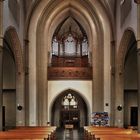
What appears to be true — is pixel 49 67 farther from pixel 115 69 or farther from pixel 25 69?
pixel 115 69

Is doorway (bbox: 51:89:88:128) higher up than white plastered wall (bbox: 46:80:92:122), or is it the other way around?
white plastered wall (bbox: 46:80:92:122)

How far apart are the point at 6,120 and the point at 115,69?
1056 centimetres

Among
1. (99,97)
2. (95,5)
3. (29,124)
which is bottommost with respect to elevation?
(29,124)

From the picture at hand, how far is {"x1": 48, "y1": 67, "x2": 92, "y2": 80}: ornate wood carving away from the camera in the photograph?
1407 inches

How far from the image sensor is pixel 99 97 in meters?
34.2

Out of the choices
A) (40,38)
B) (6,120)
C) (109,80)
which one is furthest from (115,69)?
(6,120)

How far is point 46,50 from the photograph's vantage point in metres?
35.0

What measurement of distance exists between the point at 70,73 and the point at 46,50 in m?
3.09

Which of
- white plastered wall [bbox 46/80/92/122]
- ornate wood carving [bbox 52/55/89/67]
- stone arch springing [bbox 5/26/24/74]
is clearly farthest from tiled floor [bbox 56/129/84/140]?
ornate wood carving [bbox 52/55/89/67]

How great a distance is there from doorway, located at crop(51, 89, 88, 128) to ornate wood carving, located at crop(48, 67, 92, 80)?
31.6 feet

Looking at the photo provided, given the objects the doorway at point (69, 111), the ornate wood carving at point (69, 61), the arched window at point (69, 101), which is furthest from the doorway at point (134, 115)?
the arched window at point (69, 101)

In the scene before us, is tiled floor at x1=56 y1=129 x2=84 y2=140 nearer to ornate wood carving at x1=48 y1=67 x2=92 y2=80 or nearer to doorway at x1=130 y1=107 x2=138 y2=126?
doorway at x1=130 y1=107 x2=138 y2=126

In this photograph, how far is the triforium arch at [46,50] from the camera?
3331 centimetres

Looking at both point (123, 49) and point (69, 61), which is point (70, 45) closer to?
point (69, 61)
